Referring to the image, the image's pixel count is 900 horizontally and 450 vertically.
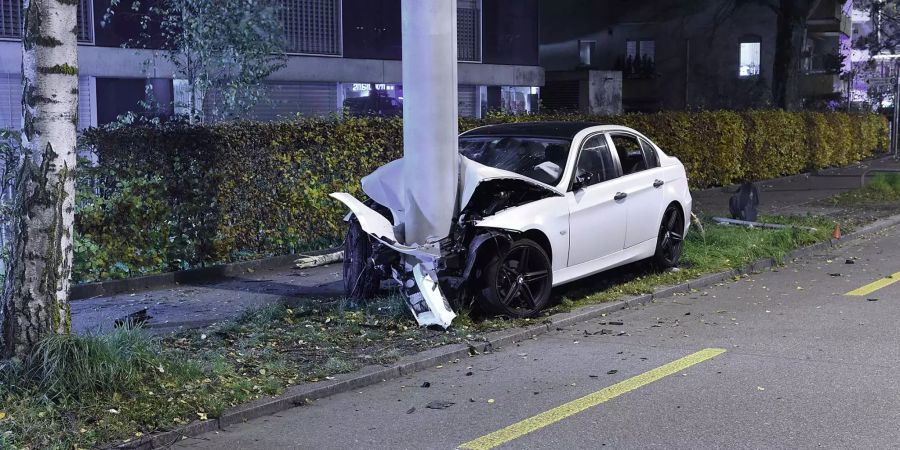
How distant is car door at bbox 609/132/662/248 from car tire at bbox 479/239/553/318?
158 centimetres

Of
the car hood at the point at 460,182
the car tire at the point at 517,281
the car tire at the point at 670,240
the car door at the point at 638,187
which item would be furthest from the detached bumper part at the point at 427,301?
the car tire at the point at 670,240

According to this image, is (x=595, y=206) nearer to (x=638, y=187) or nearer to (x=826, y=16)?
(x=638, y=187)

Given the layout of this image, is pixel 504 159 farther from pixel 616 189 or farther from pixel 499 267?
pixel 499 267

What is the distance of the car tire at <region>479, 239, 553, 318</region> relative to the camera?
26.3 feet

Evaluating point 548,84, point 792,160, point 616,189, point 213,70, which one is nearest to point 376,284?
point 616,189

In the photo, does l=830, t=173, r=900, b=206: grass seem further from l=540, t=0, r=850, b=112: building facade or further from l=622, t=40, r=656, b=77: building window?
l=622, t=40, r=656, b=77: building window

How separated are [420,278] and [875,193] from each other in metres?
14.9

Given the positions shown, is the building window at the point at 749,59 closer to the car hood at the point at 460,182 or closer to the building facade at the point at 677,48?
the building facade at the point at 677,48

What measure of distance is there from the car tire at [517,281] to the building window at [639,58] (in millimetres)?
31653

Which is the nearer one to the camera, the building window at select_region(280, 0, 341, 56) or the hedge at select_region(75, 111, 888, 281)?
the hedge at select_region(75, 111, 888, 281)

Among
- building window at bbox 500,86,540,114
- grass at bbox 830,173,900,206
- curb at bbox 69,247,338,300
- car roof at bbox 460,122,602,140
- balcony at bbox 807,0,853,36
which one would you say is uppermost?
balcony at bbox 807,0,853,36

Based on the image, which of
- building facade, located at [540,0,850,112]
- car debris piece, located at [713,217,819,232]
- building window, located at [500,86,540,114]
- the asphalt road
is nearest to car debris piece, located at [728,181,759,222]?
car debris piece, located at [713,217,819,232]

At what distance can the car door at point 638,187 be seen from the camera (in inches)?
383

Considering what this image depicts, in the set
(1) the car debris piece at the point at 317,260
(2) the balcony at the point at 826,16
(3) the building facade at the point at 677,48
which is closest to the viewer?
(1) the car debris piece at the point at 317,260
